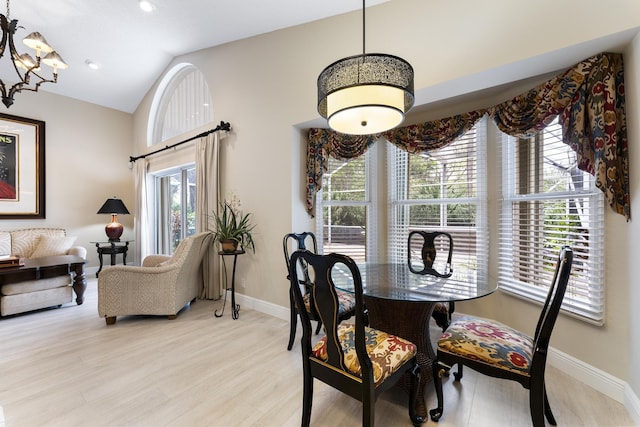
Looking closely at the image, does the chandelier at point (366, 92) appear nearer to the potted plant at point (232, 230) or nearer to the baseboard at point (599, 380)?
the potted plant at point (232, 230)

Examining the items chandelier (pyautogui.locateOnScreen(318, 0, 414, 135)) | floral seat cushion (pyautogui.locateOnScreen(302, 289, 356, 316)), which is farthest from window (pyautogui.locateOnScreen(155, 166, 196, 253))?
chandelier (pyautogui.locateOnScreen(318, 0, 414, 135))

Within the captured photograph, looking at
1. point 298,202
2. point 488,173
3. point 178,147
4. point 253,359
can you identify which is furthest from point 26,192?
point 488,173

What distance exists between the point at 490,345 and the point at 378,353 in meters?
0.66

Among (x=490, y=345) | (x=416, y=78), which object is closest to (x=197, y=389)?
(x=490, y=345)

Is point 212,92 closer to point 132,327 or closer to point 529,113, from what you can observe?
point 132,327

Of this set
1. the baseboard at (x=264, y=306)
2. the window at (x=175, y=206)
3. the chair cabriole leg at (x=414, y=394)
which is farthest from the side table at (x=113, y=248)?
the chair cabriole leg at (x=414, y=394)

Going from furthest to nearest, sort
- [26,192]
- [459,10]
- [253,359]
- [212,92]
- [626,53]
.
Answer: [26,192] < [212,92] < [253,359] < [459,10] < [626,53]

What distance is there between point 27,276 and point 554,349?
18.1 ft

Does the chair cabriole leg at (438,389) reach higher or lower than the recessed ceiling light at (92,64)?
lower

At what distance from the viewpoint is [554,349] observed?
2217mm

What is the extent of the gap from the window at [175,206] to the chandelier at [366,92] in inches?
146

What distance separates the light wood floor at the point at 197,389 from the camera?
1.62 metres

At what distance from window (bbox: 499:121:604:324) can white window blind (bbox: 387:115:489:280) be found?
24 centimetres

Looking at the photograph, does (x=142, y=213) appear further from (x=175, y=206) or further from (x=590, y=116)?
(x=590, y=116)
